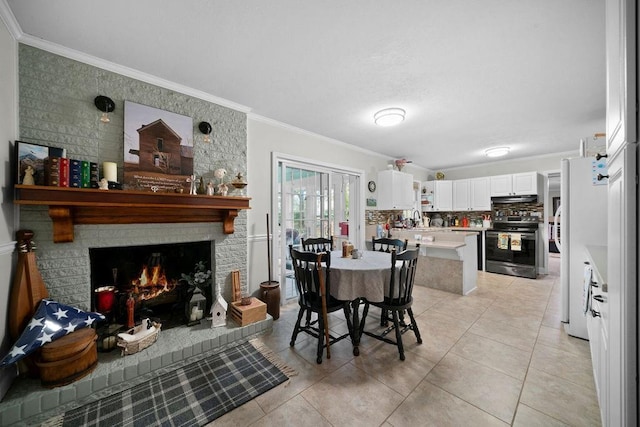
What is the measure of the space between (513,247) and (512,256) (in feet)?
0.60

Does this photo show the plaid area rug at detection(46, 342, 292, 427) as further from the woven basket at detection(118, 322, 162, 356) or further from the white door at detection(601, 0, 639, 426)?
the white door at detection(601, 0, 639, 426)

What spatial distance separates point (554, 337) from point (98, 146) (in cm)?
462

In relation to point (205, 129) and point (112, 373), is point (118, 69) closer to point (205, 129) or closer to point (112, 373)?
point (205, 129)

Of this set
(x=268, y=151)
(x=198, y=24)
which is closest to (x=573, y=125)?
(x=268, y=151)

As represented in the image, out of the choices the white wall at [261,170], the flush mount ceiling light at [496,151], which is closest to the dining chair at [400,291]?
the white wall at [261,170]

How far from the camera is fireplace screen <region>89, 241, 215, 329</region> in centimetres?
221

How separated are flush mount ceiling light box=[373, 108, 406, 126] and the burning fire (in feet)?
9.80

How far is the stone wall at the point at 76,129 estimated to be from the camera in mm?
1854

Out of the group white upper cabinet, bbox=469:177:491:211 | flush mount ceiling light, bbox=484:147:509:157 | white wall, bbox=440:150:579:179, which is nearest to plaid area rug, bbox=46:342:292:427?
flush mount ceiling light, bbox=484:147:509:157

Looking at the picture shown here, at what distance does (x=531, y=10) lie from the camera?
1.51m

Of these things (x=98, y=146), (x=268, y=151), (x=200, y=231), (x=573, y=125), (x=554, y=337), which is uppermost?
(x=573, y=125)

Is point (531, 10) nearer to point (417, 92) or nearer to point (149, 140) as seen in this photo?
point (417, 92)

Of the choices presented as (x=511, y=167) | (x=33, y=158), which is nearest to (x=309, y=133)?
(x=33, y=158)

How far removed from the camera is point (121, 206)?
2.08 meters
